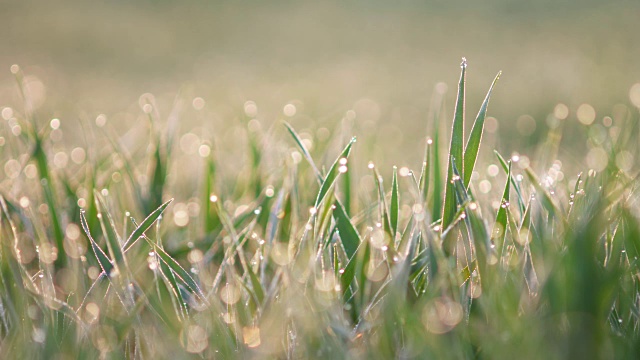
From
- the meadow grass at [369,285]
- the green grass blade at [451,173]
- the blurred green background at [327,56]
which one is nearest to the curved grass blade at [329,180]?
the meadow grass at [369,285]

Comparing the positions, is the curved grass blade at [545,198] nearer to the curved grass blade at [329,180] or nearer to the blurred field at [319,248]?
the blurred field at [319,248]

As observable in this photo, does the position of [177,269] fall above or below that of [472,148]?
below

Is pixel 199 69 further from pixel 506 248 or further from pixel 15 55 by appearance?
pixel 506 248

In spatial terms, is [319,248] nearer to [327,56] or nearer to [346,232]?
[346,232]

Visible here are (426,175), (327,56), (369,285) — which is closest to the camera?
(369,285)

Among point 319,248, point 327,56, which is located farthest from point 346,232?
point 327,56

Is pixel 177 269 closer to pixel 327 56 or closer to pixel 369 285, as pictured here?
pixel 369 285

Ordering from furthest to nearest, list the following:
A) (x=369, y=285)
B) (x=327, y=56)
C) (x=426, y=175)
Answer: (x=327, y=56), (x=426, y=175), (x=369, y=285)

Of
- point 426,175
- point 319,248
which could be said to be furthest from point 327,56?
point 319,248

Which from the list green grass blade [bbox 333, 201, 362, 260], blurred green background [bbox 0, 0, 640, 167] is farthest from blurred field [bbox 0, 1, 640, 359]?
blurred green background [bbox 0, 0, 640, 167]

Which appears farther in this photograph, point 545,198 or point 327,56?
point 327,56

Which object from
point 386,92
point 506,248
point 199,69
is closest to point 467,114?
point 386,92
